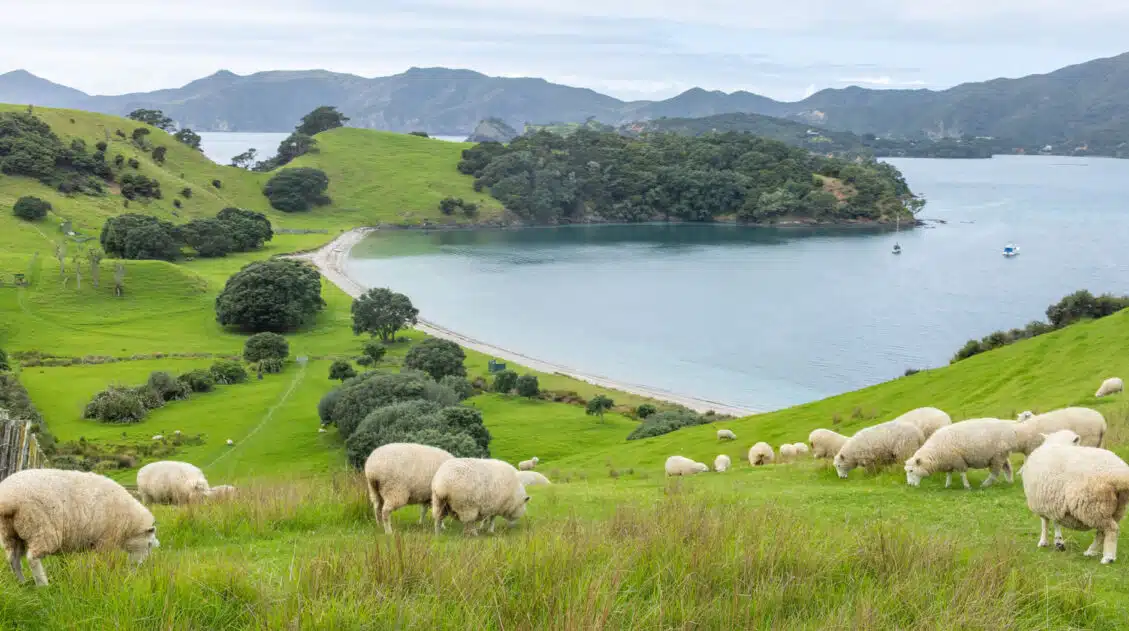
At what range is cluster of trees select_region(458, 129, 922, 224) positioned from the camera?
149 metres

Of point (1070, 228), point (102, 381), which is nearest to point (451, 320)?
point (102, 381)

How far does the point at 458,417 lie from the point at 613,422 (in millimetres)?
11314

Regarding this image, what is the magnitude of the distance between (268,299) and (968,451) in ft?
197

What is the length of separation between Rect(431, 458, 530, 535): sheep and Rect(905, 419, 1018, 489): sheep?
6.56 metres

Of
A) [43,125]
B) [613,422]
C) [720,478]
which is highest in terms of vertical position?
[43,125]

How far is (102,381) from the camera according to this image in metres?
46.0

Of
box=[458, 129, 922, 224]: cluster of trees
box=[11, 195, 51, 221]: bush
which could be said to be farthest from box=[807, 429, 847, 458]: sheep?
box=[458, 129, 922, 224]: cluster of trees

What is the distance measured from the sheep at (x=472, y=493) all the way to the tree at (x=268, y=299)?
58397 mm

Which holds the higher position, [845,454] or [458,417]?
[845,454]

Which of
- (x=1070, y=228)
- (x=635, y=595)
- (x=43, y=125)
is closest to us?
(x=635, y=595)

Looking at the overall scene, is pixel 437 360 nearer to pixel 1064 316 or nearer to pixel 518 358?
pixel 518 358

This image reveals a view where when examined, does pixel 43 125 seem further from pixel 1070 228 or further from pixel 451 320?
pixel 1070 228

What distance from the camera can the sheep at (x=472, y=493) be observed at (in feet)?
32.0

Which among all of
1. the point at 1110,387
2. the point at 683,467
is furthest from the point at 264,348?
the point at 1110,387
